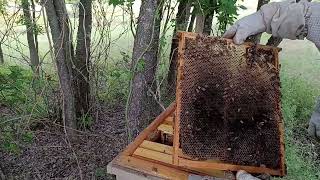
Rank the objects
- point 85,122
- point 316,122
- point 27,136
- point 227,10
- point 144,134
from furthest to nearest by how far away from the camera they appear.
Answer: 1. point 85,122
2. point 27,136
3. point 227,10
4. point 316,122
5. point 144,134

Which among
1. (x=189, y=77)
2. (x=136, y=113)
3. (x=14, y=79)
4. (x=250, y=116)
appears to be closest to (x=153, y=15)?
(x=136, y=113)

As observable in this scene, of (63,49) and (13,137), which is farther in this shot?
(63,49)

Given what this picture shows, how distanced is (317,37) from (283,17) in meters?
0.27

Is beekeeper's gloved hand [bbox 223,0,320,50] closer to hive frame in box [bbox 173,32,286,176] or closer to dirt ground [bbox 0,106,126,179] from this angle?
hive frame in box [bbox 173,32,286,176]

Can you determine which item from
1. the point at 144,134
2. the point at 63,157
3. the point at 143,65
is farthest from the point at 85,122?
the point at 144,134

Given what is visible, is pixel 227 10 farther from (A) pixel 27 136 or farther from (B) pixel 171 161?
(A) pixel 27 136

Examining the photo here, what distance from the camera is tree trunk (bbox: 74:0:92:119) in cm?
545

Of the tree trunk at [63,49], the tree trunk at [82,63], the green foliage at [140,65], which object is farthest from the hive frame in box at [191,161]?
the tree trunk at [82,63]

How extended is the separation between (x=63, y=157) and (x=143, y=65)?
232cm

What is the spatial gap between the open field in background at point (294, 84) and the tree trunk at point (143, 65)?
Answer: 0.63ft

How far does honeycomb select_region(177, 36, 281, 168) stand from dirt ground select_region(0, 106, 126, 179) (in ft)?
8.30

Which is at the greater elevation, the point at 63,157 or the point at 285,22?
the point at 285,22

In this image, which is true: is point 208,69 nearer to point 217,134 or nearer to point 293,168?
point 217,134

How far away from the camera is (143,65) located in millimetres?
3539
